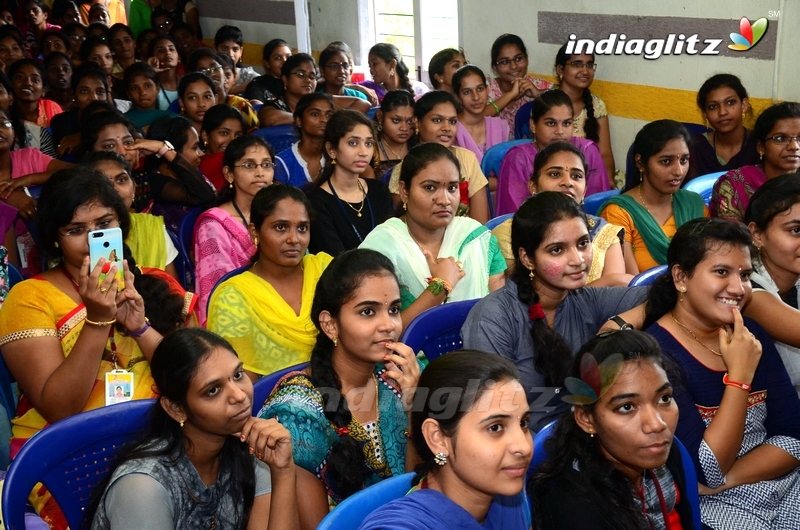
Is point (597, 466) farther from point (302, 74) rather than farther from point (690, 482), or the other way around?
point (302, 74)

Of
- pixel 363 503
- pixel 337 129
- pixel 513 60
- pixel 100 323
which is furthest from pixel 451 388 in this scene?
pixel 513 60

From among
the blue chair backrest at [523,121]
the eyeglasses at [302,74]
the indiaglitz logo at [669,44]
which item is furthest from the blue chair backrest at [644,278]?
the eyeglasses at [302,74]

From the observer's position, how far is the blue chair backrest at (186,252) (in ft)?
11.7

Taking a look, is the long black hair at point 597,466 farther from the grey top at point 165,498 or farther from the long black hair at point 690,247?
the grey top at point 165,498

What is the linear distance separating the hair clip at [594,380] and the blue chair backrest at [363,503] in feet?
1.30

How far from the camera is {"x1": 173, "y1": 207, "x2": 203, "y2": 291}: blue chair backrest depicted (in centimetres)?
356

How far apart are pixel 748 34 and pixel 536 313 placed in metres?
2.68

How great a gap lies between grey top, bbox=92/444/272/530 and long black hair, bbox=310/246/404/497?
0.17 m

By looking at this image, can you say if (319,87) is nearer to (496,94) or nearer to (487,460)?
(496,94)

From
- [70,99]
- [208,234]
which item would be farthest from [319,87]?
[208,234]

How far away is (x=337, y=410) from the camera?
1937 millimetres

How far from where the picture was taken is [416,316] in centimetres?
249

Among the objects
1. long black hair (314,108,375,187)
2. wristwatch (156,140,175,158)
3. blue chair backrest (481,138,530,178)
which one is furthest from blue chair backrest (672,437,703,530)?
wristwatch (156,140,175,158)

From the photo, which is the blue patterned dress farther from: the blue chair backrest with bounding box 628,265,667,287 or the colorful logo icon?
the colorful logo icon
